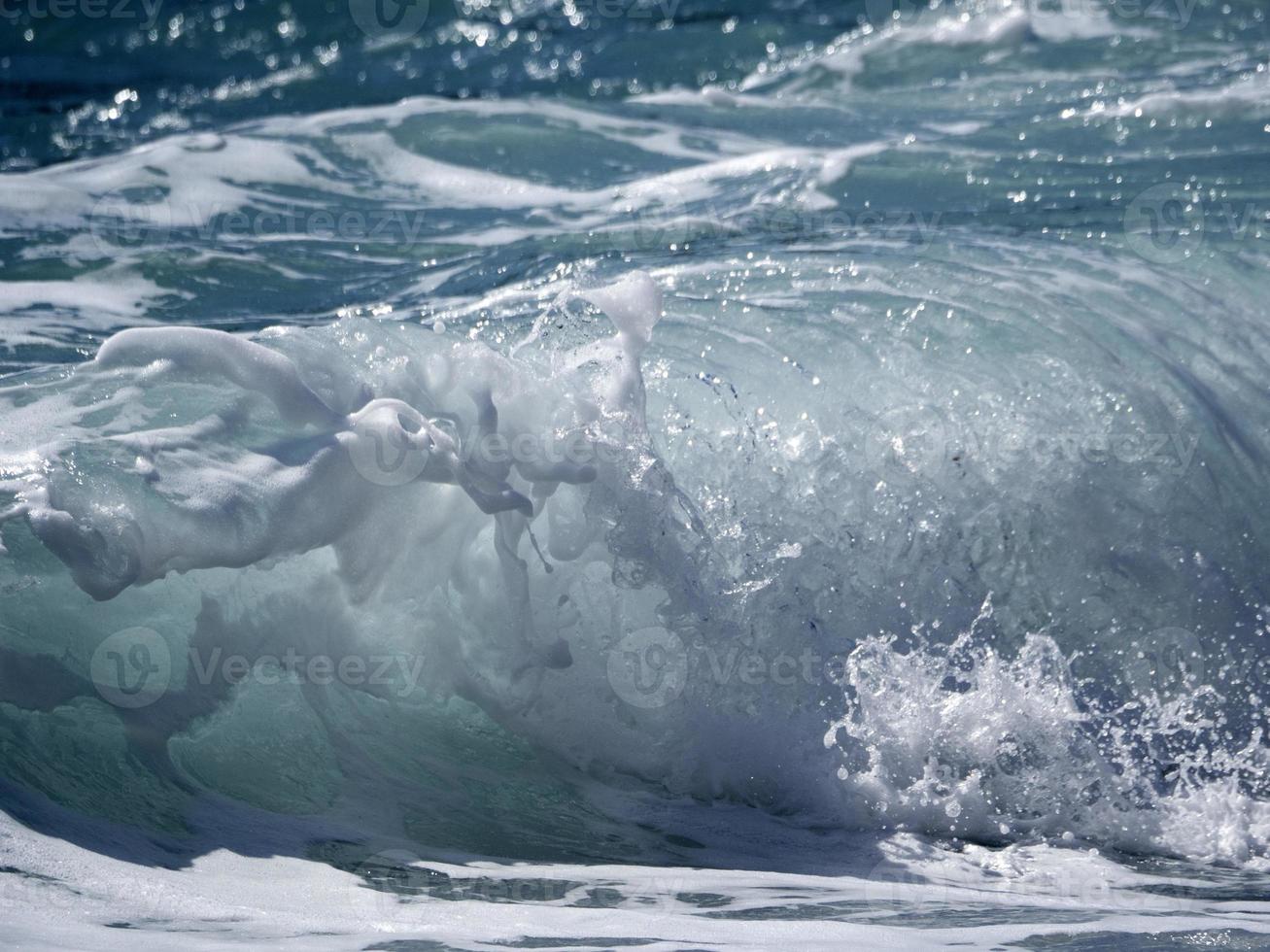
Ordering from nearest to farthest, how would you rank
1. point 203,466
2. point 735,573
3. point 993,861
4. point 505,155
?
1. point 993,861
2. point 203,466
3. point 735,573
4. point 505,155

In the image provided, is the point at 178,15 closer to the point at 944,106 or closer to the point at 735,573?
the point at 944,106

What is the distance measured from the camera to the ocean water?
9.51 feet

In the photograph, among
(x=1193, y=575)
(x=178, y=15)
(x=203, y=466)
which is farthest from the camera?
(x=178, y=15)

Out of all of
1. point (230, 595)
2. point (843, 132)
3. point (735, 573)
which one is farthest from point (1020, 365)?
point (843, 132)

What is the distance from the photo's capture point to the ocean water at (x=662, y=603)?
2.90m

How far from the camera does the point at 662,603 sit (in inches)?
144

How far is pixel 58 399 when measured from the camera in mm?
3559

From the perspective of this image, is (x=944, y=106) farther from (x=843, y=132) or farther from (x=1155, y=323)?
(x=1155, y=323)

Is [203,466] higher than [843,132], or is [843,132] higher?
[843,132]

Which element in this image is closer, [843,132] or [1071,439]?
[1071,439]

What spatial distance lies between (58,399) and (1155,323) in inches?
126

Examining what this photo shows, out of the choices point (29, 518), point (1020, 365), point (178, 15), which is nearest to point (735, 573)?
point (1020, 365)

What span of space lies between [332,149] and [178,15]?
378 centimetres

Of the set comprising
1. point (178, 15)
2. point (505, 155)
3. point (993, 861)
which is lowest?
point (993, 861)
